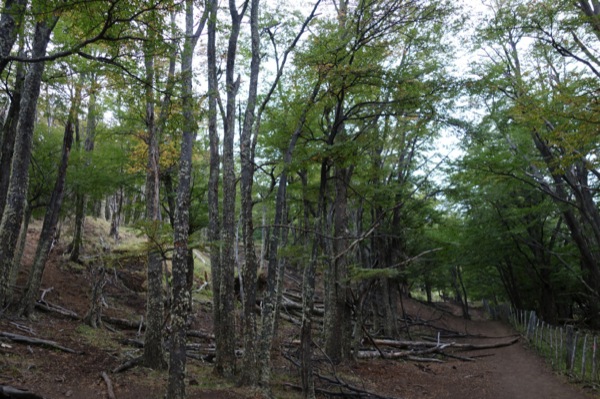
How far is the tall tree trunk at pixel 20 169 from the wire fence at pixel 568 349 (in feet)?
49.3

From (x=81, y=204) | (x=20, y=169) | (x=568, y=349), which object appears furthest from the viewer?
(x=81, y=204)

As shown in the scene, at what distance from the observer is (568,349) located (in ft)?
43.7

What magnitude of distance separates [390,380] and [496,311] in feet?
96.8

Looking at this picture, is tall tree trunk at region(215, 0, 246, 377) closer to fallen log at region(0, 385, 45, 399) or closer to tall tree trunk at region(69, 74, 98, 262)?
fallen log at region(0, 385, 45, 399)

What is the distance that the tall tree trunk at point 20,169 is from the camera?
816 cm

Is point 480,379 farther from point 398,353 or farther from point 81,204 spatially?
point 81,204

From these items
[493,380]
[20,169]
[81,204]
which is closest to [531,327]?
[493,380]

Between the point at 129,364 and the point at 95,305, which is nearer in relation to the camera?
the point at 129,364

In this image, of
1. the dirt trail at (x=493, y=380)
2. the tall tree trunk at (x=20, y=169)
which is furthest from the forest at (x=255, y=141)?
the dirt trail at (x=493, y=380)

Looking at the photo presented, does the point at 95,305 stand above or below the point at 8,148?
below

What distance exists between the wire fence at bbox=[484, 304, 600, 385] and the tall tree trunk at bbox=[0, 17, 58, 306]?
15019mm

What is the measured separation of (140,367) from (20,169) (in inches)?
207

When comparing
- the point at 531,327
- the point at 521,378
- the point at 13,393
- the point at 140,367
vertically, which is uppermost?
the point at 13,393

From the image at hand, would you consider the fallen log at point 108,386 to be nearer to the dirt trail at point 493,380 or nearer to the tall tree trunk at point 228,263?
the tall tree trunk at point 228,263
